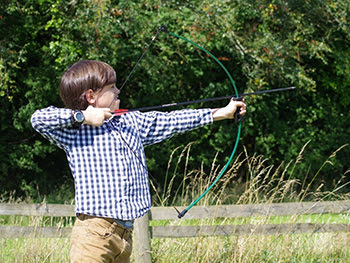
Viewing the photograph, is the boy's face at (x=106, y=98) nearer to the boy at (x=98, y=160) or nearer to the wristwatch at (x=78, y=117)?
the boy at (x=98, y=160)

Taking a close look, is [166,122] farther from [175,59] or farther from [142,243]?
[175,59]

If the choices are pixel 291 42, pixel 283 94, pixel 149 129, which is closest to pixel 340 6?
pixel 291 42

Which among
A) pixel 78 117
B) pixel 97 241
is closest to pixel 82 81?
pixel 78 117

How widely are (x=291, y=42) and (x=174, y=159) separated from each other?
2325mm

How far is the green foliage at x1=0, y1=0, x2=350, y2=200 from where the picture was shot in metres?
6.69

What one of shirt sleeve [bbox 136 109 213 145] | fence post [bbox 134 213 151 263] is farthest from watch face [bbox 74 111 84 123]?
fence post [bbox 134 213 151 263]

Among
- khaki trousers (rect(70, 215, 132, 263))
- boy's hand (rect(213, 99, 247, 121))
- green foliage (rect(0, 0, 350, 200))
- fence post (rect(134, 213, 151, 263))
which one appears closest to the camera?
khaki trousers (rect(70, 215, 132, 263))

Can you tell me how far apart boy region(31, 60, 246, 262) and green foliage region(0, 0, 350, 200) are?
3.77 meters

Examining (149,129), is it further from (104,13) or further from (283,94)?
(283,94)

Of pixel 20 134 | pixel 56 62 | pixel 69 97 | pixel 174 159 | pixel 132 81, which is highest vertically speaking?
pixel 69 97

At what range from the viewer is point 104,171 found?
253cm

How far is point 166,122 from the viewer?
2816 mm

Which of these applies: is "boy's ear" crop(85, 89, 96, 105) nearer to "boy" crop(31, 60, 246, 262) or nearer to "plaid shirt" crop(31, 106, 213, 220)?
"boy" crop(31, 60, 246, 262)

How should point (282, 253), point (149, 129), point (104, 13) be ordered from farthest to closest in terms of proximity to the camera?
point (104, 13), point (282, 253), point (149, 129)
